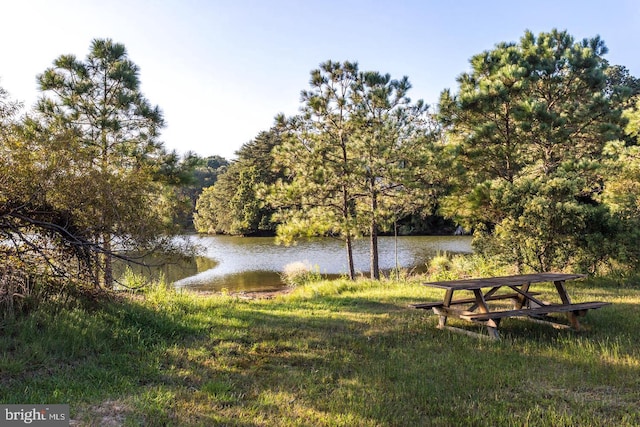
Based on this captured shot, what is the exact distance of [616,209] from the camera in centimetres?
884

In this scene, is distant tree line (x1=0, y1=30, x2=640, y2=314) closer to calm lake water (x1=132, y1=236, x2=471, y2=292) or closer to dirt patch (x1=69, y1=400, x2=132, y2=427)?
dirt patch (x1=69, y1=400, x2=132, y2=427)

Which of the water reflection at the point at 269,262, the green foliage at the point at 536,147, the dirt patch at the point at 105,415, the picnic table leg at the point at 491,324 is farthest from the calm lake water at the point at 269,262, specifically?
the dirt patch at the point at 105,415

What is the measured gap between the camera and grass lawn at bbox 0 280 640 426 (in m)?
2.88

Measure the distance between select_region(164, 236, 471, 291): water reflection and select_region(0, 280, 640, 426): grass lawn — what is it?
8243 mm

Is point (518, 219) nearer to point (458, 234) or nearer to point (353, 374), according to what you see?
point (353, 374)

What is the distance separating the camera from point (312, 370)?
3.83m

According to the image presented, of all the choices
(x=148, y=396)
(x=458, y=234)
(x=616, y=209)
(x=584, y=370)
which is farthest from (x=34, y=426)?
(x=458, y=234)

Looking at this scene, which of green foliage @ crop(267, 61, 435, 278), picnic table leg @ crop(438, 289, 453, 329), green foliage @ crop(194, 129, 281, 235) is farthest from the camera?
green foliage @ crop(194, 129, 281, 235)

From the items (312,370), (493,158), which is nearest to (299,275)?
(493,158)

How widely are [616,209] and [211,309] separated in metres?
8.82

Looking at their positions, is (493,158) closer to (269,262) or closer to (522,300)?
(522,300)

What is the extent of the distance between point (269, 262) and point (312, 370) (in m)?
19.0

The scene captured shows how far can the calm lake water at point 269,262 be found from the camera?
17016mm

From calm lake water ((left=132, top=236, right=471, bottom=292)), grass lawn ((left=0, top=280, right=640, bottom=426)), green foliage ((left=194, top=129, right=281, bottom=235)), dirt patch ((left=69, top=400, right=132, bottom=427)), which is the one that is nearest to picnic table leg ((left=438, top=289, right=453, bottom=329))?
grass lawn ((left=0, top=280, right=640, bottom=426))
